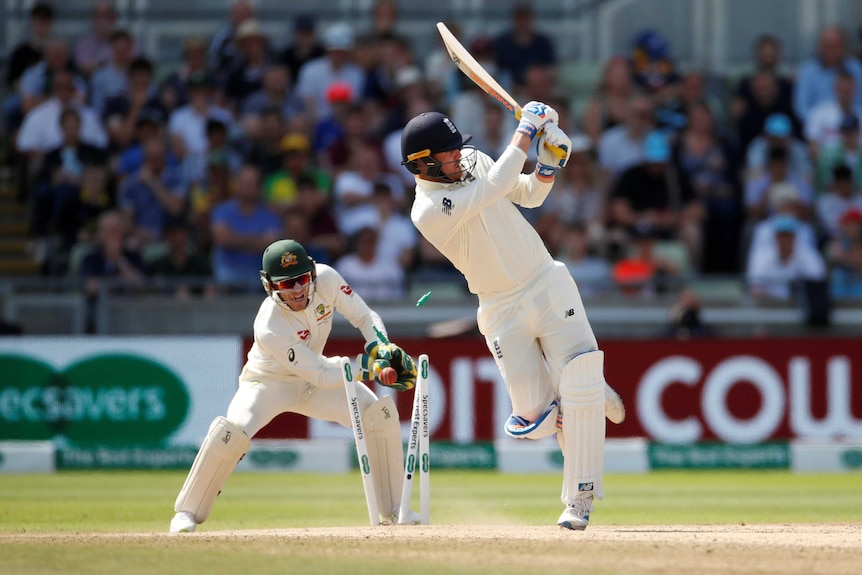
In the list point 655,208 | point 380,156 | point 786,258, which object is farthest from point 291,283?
point 786,258

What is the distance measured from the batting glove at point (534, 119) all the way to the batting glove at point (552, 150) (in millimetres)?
44

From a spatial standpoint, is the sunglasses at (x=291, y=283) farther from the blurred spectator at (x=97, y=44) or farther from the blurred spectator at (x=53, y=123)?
the blurred spectator at (x=97, y=44)

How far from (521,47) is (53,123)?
4.29 metres

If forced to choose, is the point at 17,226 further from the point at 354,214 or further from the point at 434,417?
the point at 434,417

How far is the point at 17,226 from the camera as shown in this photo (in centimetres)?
1343

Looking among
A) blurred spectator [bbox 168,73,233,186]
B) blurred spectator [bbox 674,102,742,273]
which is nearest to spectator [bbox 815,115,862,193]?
blurred spectator [bbox 674,102,742,273]

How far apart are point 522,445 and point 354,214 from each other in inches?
96.1

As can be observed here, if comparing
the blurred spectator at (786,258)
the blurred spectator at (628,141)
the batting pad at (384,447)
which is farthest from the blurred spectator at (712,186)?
the batting pad at (384,447)

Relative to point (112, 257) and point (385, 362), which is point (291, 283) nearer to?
point (385, 362)

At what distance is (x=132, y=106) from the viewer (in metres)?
13.2

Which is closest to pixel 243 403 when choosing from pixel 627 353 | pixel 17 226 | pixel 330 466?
pixel 330 466

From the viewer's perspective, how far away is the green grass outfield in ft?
17.5

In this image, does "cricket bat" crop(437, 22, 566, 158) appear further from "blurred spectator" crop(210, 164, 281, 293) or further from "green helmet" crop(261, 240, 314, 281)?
"blurred spectator" crop(210, 164, 281, 293)

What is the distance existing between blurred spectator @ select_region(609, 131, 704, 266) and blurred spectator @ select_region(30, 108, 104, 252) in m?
4.50
